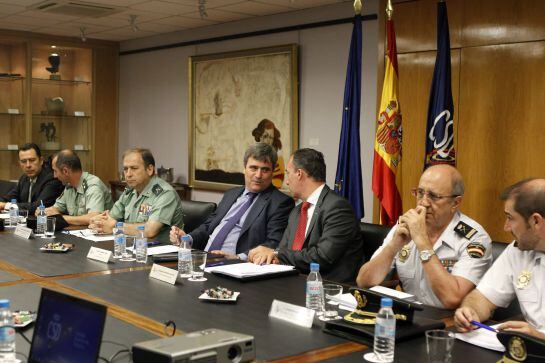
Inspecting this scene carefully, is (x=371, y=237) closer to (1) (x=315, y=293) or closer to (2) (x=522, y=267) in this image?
(2) (x=522, y=267)

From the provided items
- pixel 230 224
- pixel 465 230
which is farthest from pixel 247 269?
pixel 230 224

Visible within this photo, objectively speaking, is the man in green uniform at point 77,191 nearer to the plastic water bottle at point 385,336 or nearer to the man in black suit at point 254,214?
the man in black suit at point 254,214

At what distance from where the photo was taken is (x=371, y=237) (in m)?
3.66

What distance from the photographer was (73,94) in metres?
9.09

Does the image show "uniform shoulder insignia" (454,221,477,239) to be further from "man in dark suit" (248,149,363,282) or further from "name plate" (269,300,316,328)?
"name plate" (269,300,316,328)

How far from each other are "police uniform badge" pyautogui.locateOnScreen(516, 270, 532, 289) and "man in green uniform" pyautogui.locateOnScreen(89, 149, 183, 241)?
2487 millimetres

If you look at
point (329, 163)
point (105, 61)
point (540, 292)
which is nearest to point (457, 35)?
point (329, 163)

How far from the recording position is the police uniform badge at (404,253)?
3.17m

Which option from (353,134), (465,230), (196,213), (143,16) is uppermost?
(143,16)

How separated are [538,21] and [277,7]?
2614 mm

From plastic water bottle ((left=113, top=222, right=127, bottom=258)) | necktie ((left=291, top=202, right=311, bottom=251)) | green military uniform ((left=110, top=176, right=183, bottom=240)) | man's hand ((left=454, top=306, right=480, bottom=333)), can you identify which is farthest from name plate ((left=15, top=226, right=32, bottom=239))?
man's hand ((left=454, top=306, right=480, bottom=333))

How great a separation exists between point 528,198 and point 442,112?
7.46 feet

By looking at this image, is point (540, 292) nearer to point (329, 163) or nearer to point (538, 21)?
point (538, 21)

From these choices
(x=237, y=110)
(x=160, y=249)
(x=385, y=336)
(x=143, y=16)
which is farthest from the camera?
(x=237, y=110)
